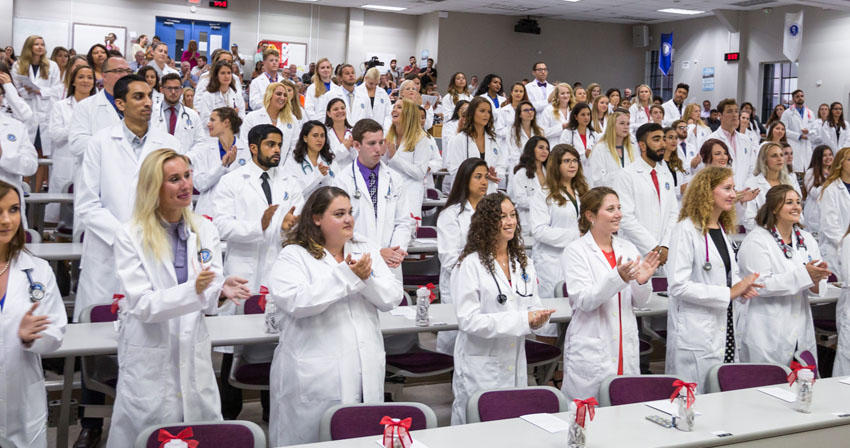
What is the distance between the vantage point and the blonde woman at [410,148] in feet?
24.8

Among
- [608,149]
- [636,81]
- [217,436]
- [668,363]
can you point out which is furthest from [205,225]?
[636,81]

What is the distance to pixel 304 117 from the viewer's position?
9242mm

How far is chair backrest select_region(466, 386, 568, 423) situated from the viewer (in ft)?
10.8

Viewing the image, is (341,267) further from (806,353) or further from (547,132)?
(547,132)

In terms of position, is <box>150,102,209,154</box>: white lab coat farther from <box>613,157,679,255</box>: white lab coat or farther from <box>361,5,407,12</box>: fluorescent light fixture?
<box>361,5,407,12</box>: fluorescent light fixture

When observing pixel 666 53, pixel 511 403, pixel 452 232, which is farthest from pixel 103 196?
pixel 666 53

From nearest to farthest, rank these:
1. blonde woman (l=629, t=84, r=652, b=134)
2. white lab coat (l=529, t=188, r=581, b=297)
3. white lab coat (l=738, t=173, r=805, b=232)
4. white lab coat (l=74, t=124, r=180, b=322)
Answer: white lab coat (l=74, t=124, r=180, b=322)
white lab coat (l=529, t=188, r=581, b=297)
white lab coat (l=738, t=173, r=805, b=232)
blonde woman (l=629, t=84, r=652, b=134)

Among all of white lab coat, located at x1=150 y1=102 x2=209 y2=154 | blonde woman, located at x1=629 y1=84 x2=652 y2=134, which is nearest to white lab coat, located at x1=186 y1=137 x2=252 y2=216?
white lab coat, located at x1=150 y1=102 x2=209 y2=154

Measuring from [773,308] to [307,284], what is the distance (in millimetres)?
2679

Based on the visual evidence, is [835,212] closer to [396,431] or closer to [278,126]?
[278,126]

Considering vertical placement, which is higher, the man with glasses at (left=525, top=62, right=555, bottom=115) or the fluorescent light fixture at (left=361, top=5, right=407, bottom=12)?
the fluorescent light fixture at (left=361, top=5, right=407, bottom=12)

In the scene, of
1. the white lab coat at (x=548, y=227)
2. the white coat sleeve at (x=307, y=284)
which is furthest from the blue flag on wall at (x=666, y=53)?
the white coat sleeve at (x=307, y=284)

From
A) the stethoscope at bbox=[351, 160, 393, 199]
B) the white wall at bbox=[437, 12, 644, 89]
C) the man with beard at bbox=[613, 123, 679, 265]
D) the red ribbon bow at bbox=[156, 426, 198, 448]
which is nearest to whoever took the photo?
the red ribbon bow at bbox=[156, 426, 198, 448]

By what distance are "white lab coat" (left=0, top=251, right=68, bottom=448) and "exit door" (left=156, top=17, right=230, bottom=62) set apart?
1598 centimetres
